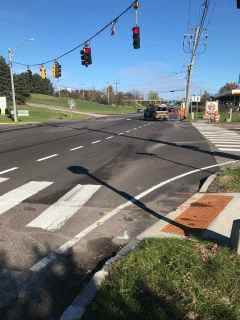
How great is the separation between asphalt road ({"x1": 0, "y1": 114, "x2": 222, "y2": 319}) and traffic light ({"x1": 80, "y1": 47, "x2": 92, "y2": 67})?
12986 mm

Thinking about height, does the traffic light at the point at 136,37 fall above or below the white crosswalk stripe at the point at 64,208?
above

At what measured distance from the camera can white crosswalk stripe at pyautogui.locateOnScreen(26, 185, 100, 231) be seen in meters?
6.33

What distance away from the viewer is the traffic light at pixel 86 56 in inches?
1015

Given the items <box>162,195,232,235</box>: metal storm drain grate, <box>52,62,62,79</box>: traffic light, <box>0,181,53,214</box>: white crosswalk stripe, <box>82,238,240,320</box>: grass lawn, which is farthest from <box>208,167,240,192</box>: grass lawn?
<box>52,62,62,79</box>: traffic light

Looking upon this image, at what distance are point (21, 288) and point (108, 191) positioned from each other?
4.84 meters

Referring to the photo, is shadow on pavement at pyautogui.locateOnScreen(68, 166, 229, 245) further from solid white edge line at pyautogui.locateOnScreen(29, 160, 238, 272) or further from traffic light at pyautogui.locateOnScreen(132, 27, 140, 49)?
traffic light at pyautogui.locateOnScreen(132, 27, 140, 49)

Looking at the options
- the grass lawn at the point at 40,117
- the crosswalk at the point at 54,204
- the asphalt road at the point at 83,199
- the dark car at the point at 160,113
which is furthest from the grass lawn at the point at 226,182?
the dark car at the point at 160,113

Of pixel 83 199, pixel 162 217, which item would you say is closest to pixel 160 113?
pixel 83 199

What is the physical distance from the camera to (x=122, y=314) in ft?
11.5

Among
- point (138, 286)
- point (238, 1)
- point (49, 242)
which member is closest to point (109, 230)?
point (49, 242)

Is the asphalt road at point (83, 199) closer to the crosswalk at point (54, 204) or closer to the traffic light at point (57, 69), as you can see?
the crosswalk at point (54, 204)

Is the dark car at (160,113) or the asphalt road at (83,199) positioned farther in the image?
the dark car at (160,113)

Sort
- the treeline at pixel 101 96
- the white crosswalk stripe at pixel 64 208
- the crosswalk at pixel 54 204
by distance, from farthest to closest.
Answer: the treeline at pixel 101 96 → the crosswalk at pixel 54 204 → the white crosswalk stripe at pixel 64 208

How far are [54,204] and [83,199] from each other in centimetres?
72
